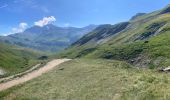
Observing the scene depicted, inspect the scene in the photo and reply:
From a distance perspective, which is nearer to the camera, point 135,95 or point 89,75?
point 135,95

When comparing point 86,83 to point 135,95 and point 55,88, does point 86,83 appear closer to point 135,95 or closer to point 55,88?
point 55,88

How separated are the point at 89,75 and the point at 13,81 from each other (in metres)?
21.7

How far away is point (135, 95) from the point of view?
116ft

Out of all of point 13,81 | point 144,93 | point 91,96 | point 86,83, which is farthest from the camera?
point 13,81

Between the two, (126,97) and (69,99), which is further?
(69,99)

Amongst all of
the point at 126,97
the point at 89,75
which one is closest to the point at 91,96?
the point at 126,97

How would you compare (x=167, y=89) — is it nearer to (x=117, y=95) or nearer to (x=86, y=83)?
(x=117, y=95)

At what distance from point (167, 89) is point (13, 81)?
42.0 metres

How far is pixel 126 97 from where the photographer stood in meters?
35.2

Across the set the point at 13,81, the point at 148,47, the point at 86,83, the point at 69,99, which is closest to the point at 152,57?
the point at 148,47

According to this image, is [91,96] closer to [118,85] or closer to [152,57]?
[118,85]

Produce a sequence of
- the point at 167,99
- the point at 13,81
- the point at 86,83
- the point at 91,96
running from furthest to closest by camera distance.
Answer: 1. the point at 13,81
2. the point at 86,83
3. the point at 91,96
4. the point at 167,99

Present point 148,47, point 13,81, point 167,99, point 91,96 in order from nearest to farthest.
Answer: point 167,99, point 91,96, point 13,81, point 148,47

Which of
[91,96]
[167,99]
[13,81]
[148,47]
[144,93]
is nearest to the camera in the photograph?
[167,99]
